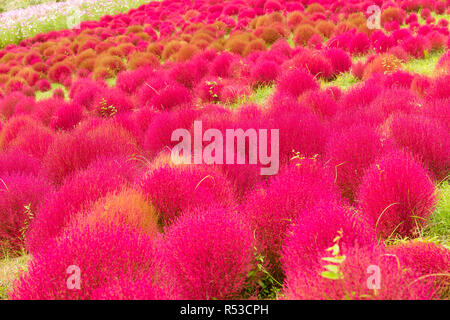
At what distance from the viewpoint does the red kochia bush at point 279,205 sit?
82.9 inches

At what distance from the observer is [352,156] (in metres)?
2.85

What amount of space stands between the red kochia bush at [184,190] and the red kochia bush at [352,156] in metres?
0.80

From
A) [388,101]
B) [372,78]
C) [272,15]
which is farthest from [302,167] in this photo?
[272,15]

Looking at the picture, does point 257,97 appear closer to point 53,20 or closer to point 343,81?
point 343,81

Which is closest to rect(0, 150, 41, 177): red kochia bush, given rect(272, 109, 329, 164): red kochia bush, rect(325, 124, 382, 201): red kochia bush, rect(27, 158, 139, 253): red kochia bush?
rect(27, 158, 139, 253): red kochia bush

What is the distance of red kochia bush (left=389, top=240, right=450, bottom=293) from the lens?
1.68m

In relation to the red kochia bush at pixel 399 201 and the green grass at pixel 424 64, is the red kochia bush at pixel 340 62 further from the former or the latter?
the red kochia bush at pixel 399 201

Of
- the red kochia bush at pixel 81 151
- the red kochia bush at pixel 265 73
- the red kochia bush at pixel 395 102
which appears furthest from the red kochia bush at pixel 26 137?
the red kochia bush at pixel 395 102

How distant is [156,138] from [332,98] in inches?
78.8

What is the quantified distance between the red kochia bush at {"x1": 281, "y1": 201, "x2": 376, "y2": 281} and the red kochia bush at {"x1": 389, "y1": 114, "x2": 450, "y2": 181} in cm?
132

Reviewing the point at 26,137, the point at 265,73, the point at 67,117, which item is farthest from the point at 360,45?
the point at 26,137

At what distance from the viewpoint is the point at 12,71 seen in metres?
10.2

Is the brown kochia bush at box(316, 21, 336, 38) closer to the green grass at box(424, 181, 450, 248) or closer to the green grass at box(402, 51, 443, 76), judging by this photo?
the green grass at box(402, 51, 443, 76)

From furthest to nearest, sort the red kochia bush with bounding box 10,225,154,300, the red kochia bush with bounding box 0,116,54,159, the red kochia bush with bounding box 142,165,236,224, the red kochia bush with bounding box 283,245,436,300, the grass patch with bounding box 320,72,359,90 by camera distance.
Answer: the grass patch with bounding box 320,72,359,90 < the red kochia bush with bounding box 0,116,54,159 < the red kochia bush with bounding box 142,165,236,224 < the red kochia bush with bounding box 10,225,154,300 < the red kochia bush with bounding box 283,245,436,300
